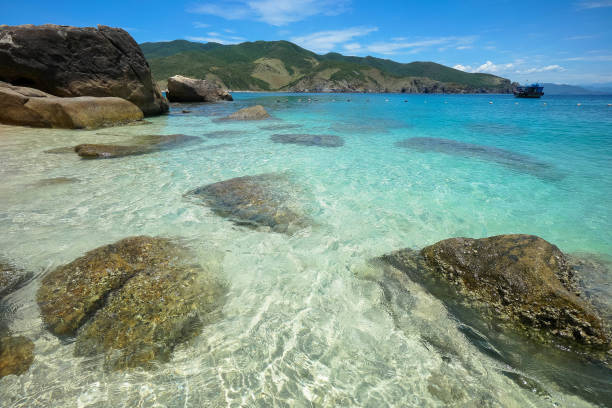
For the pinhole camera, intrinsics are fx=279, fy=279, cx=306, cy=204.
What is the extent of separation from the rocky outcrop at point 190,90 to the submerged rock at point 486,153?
3098 centimetres

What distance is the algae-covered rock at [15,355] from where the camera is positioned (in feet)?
7.61

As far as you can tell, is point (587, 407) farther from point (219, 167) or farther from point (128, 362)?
point (219, 167)

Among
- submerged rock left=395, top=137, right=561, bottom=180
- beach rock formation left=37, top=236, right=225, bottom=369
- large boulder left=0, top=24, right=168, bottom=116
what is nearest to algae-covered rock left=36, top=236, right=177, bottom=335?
beach rock formation left=37, top=236, right=225, bottom=369

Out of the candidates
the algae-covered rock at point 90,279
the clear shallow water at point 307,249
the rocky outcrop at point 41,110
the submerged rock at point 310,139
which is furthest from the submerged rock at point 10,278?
the rocky outcrop at point 41,110

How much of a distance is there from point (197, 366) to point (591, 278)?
514 centimetres

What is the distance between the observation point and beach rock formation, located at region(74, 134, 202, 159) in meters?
9.42

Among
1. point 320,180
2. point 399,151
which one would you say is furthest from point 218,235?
point 399,151

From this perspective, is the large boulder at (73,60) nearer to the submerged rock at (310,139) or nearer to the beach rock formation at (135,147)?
the beach rock formation at (135,147)

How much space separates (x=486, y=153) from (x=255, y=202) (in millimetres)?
10848

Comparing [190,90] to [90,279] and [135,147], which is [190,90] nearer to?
[135,147]

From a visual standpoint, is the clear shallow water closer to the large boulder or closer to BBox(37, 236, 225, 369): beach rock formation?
BBox(37, 236, 225, 369): beach rock formation

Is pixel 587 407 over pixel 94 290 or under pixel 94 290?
under

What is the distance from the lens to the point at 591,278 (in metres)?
3.88

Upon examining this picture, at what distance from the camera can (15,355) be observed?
244 cm
